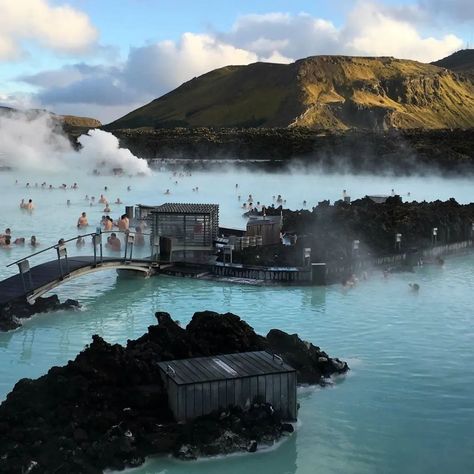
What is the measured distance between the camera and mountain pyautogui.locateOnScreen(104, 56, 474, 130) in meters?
140

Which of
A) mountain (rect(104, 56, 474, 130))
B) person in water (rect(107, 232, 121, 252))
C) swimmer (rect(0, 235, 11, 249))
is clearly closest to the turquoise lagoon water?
swimmer (rect(0, 235, 11, 249))

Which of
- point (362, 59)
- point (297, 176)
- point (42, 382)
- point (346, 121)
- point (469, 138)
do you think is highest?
point (362, 59)

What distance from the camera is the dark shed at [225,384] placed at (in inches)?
334

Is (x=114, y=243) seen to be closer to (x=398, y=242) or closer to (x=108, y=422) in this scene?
(x=398, y=242)

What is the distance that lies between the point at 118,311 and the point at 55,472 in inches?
329

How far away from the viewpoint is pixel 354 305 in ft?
53.9

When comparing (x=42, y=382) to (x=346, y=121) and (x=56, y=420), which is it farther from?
(x=346, y=121)

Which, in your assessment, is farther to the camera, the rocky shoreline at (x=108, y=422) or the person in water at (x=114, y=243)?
the person in water at (x=114, y=243)

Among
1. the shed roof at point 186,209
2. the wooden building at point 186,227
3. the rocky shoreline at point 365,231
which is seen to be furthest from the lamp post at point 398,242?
the wooden building at point 186,227

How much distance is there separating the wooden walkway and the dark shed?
6.72 meters

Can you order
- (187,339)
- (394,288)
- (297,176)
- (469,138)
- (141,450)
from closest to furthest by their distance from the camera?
(141,450)
(187,339)
(394,288)
(297,176)
(469,138)

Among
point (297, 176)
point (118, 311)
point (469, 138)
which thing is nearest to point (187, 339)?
point (118, 311)

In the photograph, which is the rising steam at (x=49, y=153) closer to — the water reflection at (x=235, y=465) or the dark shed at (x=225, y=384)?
the dark shed at (x=225, y=384)

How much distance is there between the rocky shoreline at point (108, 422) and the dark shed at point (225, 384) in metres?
0.13
